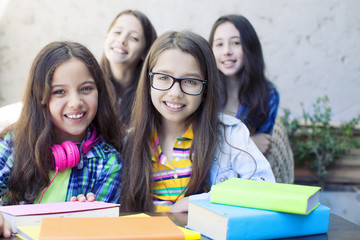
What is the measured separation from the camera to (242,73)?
2.50 m

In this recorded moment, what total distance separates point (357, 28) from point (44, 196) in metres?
2.78

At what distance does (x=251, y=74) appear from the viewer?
2.46 metres

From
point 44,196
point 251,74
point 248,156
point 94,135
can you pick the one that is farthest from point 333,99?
point 44,196

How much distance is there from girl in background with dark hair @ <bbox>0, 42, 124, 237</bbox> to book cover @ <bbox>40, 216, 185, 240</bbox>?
0.56 m

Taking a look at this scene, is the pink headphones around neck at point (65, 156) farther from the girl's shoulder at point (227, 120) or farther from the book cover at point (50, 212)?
the girl's shoulder at point (227, 120)

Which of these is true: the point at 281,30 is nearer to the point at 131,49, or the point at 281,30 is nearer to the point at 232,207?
the point at 131,49

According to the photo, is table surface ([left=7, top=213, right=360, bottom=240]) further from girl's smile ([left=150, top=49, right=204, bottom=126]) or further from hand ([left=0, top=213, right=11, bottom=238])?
girl's smile ([left=150, top=49, right=204, bottom=126])

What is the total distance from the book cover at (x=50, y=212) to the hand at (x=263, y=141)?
127cm

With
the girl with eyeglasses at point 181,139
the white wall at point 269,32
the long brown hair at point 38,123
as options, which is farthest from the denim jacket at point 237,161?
the white wall at point 269,32

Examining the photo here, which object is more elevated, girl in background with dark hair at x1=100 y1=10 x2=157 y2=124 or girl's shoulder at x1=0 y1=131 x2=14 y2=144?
girl in background with dark hair at x1=100 y1=10 x2=157 y2=124

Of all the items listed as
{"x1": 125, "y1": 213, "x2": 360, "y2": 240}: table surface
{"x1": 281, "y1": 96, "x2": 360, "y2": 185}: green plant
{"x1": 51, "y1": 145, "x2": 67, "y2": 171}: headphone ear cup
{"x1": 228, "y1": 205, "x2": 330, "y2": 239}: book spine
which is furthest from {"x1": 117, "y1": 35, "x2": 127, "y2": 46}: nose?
{"x1": 228, "y1": 205, "x2": 330, "y2": 239}: book spine

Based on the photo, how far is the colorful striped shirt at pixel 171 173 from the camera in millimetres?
1567

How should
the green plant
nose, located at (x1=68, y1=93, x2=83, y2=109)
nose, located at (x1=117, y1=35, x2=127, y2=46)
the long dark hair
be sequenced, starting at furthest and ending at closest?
1. the green plant
2. nose, located at (x1=117, y1=35, x2=127, y2=46)
3. the long dark hair
4. nose, located at (x1=68, y1=93, x2=83, y2=109)

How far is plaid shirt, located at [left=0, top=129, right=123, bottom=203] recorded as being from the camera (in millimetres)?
1457
